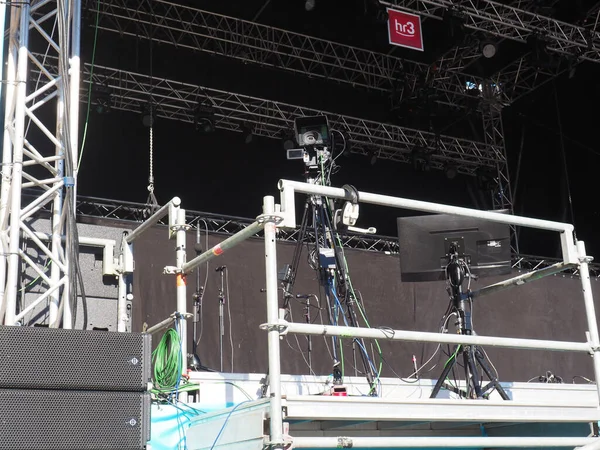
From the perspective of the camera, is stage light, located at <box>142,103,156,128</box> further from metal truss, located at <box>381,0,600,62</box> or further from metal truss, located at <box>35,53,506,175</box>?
metal truss, located at <box>381,0,600,62</box>

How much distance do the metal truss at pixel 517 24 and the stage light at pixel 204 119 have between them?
255cm

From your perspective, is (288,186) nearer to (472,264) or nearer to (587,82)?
(472,264)

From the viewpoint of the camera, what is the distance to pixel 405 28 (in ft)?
30.1

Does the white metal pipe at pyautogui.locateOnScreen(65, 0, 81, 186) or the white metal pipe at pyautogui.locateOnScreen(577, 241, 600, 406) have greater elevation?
the white metal pipe at pyautogui.locateOnScreen(65, 0, 81, 186)

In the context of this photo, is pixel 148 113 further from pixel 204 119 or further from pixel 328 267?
pixel 328 267

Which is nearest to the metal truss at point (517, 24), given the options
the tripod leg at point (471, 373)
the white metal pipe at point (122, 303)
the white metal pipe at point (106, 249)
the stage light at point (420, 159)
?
the stage light at point (420, 159)

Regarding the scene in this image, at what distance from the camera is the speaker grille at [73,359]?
2746 mm

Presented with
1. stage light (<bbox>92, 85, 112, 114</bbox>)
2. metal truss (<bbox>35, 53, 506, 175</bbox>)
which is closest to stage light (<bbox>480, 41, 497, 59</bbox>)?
metal truss (<bbox>35, 53, 506, 175</bbox>)

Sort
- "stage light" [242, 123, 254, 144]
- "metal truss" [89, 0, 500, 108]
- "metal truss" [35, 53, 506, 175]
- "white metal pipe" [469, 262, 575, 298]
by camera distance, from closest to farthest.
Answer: "white metal pipe" [469, 262, 575, 298], "metal truss" [89, 0, 500, 108], "metal truss" [35, 53, 506, 175], "stage light" [242, 123, 254, 144]

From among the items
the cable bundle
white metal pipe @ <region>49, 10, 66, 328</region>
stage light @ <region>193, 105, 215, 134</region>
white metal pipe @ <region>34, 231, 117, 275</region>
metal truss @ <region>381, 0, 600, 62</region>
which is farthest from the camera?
stage light @ <region>193, 105, 215, 134</region>

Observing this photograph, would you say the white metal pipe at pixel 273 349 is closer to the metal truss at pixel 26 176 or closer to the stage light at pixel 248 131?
the metal truss at pixel 26 176

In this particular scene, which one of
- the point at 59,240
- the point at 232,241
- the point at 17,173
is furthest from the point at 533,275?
the point at 17,173

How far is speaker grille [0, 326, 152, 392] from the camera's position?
2.75 m

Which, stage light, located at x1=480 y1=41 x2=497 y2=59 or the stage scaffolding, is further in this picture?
stage light, located at x1=480 y1=41 x2=497 y2=59
